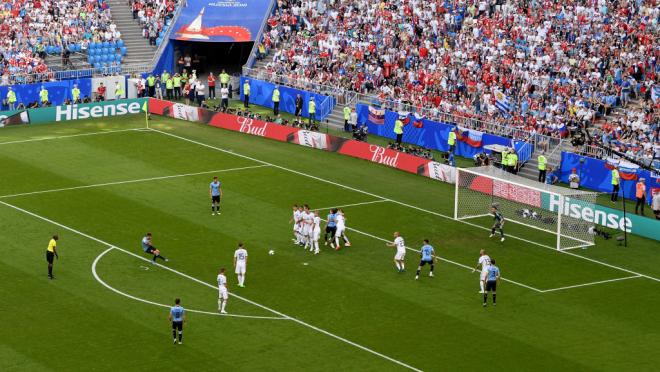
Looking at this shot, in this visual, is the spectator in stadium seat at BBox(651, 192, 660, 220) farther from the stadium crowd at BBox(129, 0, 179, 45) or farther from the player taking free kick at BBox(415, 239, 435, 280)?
the stadium crowd at BBox(129, 0, 179, 45)

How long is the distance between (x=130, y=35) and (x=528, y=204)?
39.2m

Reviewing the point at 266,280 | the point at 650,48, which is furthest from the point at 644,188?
the point at 266,280

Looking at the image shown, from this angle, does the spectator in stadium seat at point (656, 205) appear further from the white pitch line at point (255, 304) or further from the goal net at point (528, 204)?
the white pitch line at point (255, 304)

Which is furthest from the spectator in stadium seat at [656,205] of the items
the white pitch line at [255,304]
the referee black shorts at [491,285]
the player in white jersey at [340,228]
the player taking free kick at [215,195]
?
the white pitch line at [255,304]

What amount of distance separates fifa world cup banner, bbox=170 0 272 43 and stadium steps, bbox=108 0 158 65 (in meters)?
2.21

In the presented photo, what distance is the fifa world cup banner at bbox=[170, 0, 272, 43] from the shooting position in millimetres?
79562

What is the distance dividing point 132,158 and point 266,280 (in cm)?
2030

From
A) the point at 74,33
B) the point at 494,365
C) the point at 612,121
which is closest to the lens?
the point at 494,365

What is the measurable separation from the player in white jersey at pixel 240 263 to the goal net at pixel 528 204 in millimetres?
12689

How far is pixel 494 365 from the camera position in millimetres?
34938

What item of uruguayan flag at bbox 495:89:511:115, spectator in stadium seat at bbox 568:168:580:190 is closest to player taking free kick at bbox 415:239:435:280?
spectator in stadium seat at bbox 568:168:580:190

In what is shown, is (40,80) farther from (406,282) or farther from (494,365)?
(494,365)

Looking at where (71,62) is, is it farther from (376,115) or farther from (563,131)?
(563,131)

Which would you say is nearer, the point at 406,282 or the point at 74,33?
the point at 406,282
